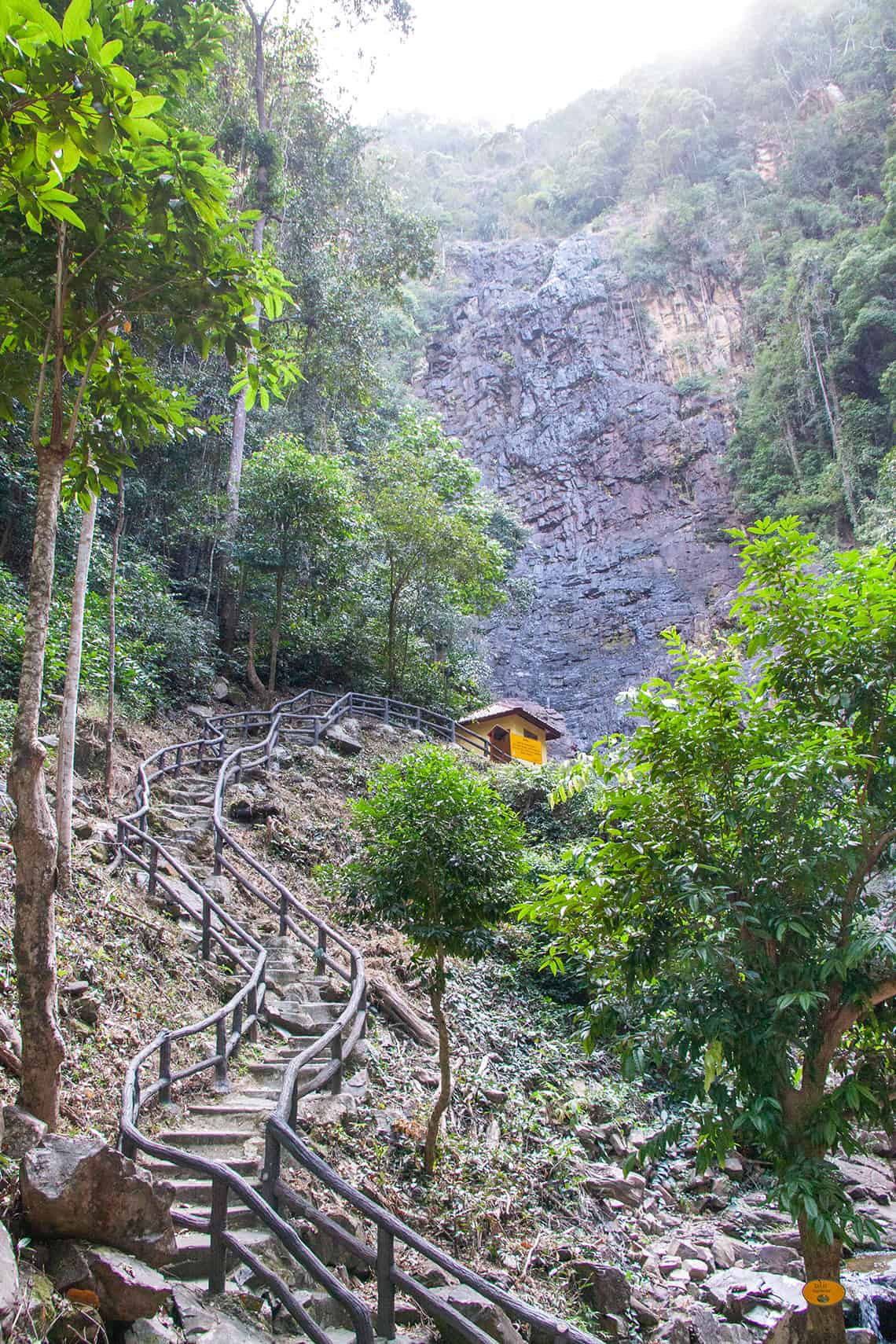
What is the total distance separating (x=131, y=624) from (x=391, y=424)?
1659 centimetres

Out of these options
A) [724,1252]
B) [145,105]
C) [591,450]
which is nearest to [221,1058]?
[724,1252]

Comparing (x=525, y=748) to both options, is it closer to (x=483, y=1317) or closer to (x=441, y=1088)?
(x=441, y=1088)

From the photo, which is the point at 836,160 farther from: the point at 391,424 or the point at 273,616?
the point at 273,616

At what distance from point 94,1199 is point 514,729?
22.2 metres

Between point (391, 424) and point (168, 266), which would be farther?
point (391, 424)

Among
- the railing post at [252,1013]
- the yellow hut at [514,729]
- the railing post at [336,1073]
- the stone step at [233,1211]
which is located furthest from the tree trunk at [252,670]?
the stone step at [233,1211]

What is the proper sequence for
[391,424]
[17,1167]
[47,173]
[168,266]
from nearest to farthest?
1. [17,1167]
2. [47,173]
3. [168,266]
4. [391,424]

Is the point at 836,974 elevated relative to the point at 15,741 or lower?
lower

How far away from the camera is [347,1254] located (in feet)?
16.0

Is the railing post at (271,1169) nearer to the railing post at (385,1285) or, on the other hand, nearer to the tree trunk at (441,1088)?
the railing post at (385,1285)

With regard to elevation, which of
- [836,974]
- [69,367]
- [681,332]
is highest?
[681,332]

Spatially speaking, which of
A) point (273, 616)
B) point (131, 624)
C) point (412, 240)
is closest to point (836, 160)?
point (412, 240)

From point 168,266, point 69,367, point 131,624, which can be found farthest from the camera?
point 131,624

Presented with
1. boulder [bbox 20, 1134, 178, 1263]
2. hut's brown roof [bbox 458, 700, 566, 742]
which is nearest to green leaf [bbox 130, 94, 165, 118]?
boulder [bbox 20, 1134, 178, 1263]
